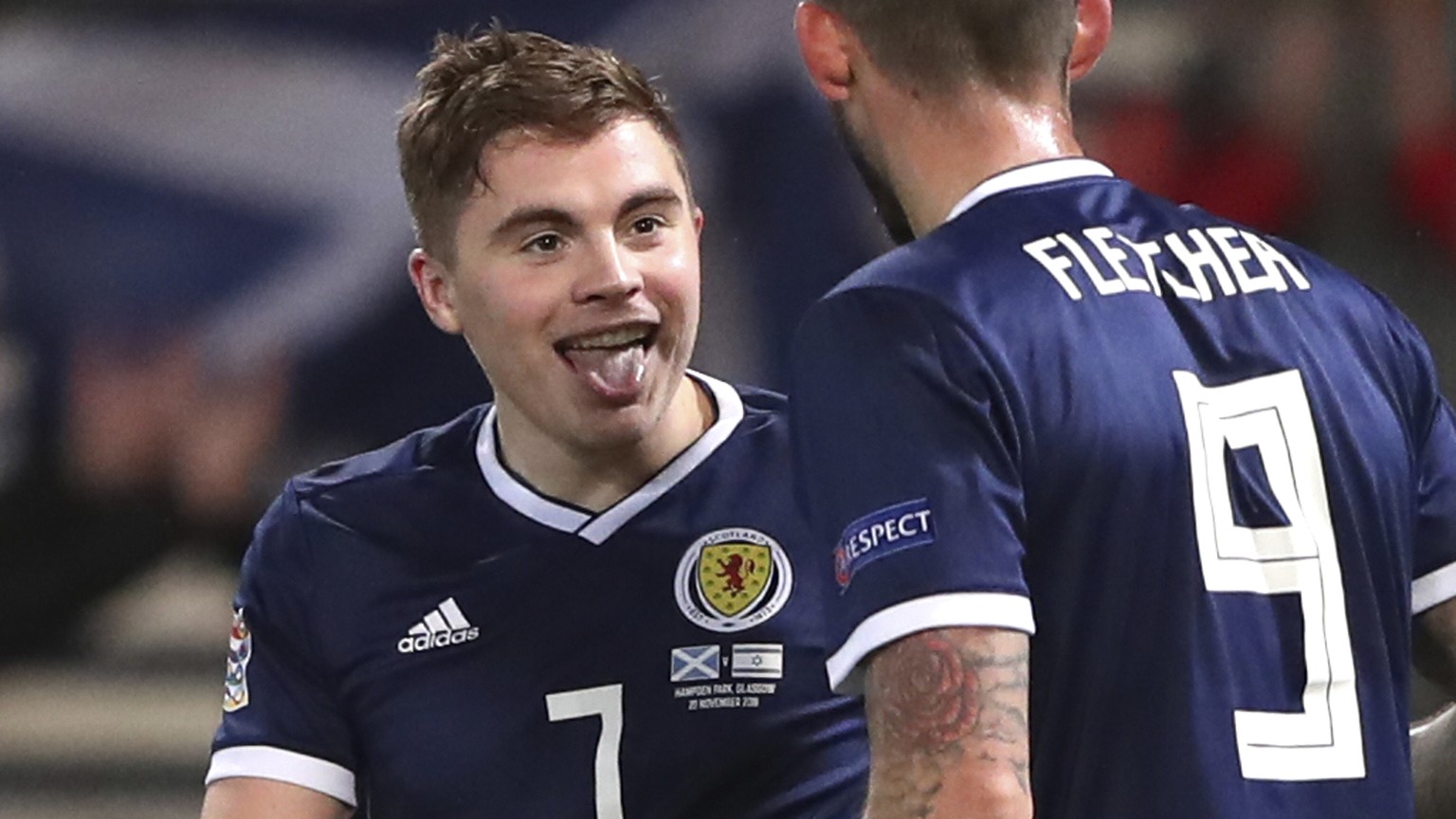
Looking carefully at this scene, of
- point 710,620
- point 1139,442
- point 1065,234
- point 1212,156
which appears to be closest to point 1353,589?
point 1139,442

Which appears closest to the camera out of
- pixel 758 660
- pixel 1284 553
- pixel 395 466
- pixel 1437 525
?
pixel 1284 553

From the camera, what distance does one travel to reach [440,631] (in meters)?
2.47

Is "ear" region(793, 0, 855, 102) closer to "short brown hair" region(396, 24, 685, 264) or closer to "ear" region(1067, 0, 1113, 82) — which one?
"ear" region(1067, 0, 1113, 82)

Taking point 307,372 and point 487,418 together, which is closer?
point 487,418

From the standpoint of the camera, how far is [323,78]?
14.2 ft

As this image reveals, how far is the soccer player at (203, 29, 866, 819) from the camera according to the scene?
238 centimetres

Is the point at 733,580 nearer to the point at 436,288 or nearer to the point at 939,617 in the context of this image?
the point at 436,288

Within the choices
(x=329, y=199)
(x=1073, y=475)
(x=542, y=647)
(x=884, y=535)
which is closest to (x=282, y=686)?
(x=542, y=647)

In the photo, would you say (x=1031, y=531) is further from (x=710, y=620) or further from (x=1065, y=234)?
(x=710, y=620)

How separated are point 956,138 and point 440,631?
89 cm

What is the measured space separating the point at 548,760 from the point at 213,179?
2.27 m

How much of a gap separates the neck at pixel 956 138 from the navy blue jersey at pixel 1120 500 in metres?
0.03

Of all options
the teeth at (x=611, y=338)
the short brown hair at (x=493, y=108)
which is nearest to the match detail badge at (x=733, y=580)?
the teeth at (x=611, y=338)

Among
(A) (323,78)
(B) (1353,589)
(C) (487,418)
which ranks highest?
(A) (323,78)
